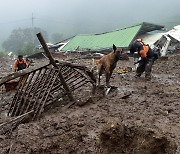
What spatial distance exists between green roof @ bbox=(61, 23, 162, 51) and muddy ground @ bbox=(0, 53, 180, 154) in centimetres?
→ 1239

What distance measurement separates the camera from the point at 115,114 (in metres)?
7.44

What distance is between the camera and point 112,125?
16.1 ft

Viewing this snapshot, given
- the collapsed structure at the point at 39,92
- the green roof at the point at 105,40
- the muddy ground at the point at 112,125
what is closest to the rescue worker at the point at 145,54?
the muddy ground at the point at 112,125

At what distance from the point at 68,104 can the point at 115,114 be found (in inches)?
49.7

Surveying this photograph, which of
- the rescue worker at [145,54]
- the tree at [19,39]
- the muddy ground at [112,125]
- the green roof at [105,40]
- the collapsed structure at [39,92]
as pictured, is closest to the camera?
the muddy ground at [112,125]

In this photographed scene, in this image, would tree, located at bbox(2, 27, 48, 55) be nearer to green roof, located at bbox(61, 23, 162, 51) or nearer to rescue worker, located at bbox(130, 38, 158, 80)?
green roof, located at bbox(61, 23, 162, 51)

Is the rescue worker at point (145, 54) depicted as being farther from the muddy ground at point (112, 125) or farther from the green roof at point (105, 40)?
the green roof at point (105, 40)

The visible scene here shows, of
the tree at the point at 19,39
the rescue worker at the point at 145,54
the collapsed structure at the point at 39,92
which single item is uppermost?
the collapsed structure at the point at 39,92

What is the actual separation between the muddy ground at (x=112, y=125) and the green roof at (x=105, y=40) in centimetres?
1239

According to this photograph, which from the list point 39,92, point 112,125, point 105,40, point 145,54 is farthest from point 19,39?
point 112,125

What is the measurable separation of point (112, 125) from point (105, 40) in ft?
71.3

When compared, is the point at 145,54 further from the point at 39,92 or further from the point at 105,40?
the point at 105,40

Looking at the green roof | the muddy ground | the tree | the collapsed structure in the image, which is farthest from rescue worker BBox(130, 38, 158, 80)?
the tree

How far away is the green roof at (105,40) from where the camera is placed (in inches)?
947
